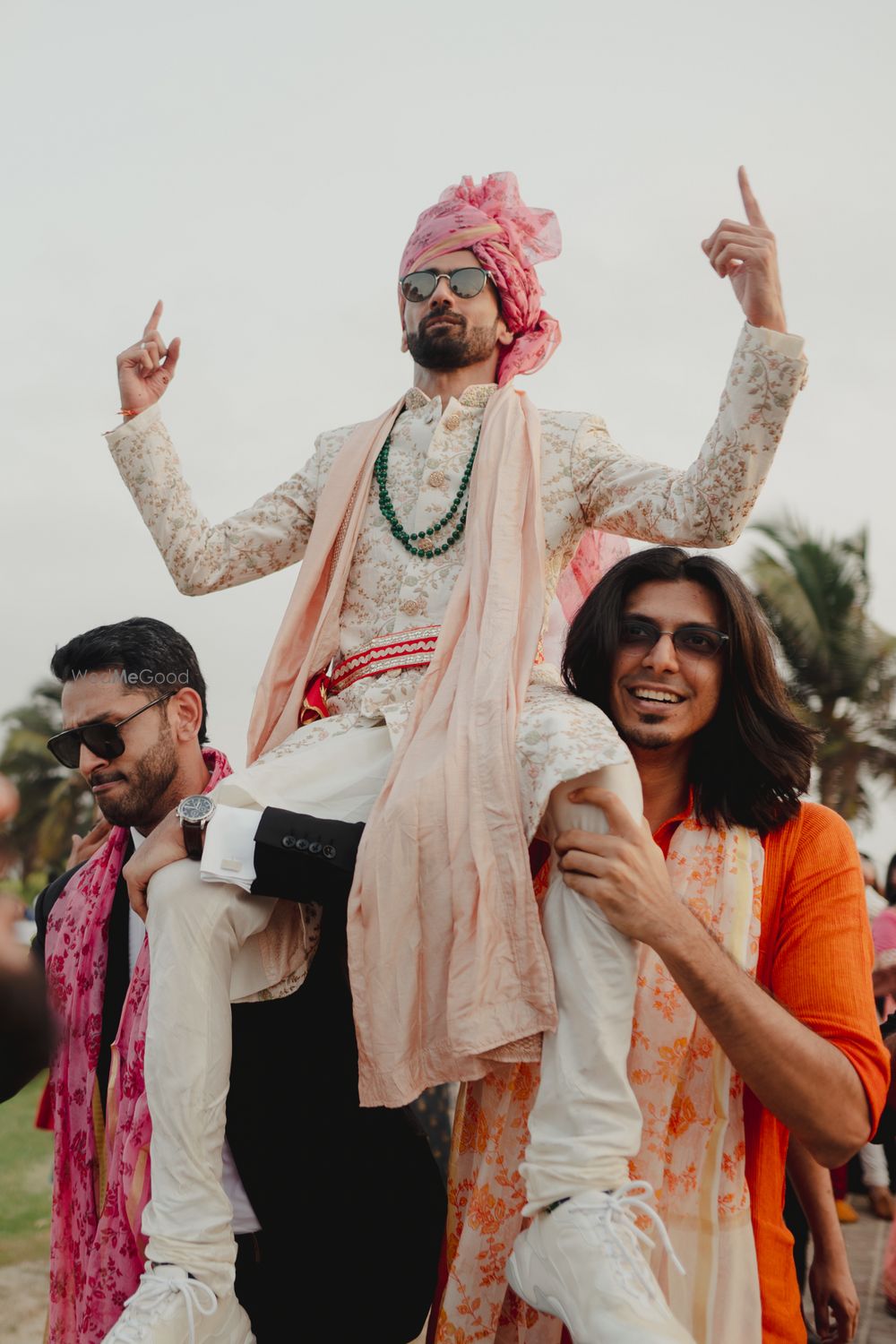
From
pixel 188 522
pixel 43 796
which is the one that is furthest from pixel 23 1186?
pixel 43 796

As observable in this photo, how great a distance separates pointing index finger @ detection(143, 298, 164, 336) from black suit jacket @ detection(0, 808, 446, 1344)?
1.79m

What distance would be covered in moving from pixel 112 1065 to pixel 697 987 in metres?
1.76

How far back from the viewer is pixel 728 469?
2980 millimetres

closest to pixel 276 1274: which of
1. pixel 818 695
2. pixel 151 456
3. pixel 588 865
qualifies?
pixel 588 865

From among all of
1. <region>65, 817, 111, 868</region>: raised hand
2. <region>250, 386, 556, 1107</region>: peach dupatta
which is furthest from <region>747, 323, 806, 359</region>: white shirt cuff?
<region>65, 817, 111, 868</region>: raised hand

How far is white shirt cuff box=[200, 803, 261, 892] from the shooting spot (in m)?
2.77

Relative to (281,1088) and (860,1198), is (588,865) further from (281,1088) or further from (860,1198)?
(860,1198)

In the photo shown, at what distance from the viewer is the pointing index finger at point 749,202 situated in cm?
302

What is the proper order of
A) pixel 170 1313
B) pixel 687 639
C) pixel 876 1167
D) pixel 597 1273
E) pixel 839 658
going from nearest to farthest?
pixel 597 1273 → pixel 170 1313 → pixel 687 639 → pixel 876 1167 → pixel 839 658

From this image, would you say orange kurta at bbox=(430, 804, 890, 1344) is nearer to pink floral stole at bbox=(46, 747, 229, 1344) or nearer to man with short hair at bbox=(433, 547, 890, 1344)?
man with short hair at bbox=(433, 547, 890, 1344)

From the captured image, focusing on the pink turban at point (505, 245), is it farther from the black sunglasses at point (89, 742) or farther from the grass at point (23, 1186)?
the grass at point (23, 1186)

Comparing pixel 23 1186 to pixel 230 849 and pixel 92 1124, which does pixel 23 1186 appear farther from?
pixel 230 849

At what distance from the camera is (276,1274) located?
343 centimetres

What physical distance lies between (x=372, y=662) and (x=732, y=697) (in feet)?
3.12
